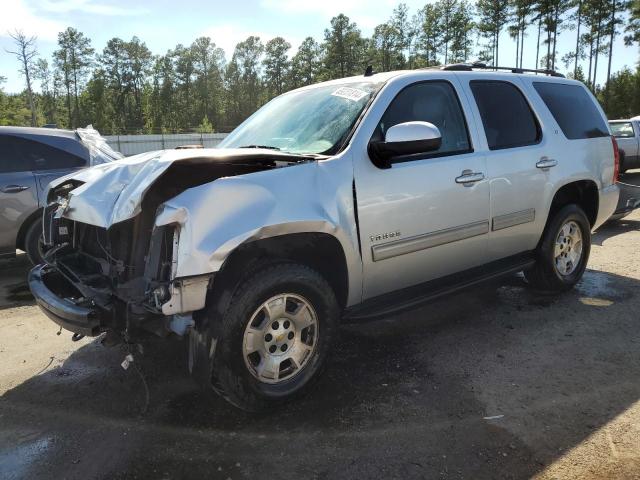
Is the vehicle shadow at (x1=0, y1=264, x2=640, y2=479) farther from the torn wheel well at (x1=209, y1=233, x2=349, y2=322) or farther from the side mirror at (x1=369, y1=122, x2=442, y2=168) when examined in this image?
the side mirror at (x1=369, y1=122, x2=442, y2=168)

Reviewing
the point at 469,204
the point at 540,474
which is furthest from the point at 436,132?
the point at 540,474

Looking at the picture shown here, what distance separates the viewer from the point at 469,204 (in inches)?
154

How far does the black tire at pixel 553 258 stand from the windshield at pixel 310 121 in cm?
234

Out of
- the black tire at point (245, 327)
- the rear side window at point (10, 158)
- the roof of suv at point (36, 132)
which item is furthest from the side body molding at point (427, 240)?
the roof of suv at point (36, 132)

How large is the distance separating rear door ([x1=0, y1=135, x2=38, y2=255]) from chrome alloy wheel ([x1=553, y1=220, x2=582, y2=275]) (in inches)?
229

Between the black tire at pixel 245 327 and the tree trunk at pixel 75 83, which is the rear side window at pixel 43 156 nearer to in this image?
the black tire at pixel 245 327

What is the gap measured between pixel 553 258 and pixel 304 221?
3.00m

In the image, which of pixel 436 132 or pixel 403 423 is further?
pixel 436 132

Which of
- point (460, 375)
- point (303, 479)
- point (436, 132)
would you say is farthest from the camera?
point (460, 375)

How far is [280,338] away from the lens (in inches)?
120

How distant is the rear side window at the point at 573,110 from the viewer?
484 cm

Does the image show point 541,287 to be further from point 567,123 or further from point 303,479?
point 303,479

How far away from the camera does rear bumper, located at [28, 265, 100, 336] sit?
286 cm

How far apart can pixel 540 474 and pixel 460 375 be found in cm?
105
